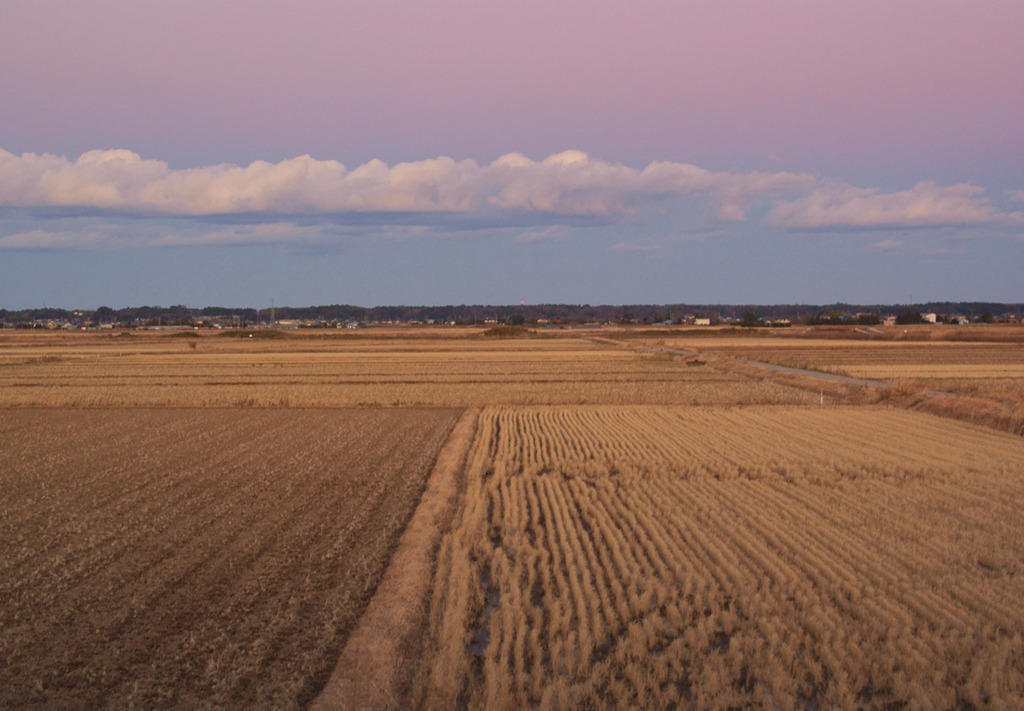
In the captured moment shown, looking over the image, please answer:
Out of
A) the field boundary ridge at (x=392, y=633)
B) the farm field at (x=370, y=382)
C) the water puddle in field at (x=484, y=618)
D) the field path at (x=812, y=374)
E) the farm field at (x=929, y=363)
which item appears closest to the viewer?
the field boundary ridge at (x=392, y=633)

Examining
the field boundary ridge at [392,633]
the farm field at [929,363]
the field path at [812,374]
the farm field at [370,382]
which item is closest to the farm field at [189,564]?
the field boundary ridge at [392,633]

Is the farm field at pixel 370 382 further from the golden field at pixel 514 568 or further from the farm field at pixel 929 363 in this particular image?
the golden field at pixel 514 568

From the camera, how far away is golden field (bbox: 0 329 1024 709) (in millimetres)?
5832

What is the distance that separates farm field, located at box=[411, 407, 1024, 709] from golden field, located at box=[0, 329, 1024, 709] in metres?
0.03

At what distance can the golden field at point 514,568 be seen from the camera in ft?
19.1

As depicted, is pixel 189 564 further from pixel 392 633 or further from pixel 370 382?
pixel 370 382

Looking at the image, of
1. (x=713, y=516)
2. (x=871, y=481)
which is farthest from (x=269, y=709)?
(x=871, y=481)

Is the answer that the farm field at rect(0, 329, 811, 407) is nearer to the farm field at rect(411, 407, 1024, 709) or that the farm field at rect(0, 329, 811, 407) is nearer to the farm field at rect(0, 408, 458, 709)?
the farm field at rect(0, 408, 458, 709)

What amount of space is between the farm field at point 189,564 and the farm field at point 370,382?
10.4m

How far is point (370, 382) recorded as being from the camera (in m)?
33.7

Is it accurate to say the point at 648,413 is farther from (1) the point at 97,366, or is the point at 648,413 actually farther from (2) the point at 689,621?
(1) the point at 97,366

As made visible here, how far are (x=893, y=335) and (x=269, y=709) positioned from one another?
3289 inches

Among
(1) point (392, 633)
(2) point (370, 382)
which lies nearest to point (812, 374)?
(2) point (370, 382)

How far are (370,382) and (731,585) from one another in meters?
27.3
